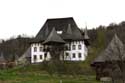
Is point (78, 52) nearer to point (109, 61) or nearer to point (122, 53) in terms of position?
point (109, 61)

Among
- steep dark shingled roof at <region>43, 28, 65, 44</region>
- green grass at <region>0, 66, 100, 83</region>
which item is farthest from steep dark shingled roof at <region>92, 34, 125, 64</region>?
steep dark shingled roof at <region>43, 28, 65, 44</region>

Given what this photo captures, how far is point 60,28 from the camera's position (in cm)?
7706

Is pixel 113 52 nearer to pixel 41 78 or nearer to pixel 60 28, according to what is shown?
pixel 41 78

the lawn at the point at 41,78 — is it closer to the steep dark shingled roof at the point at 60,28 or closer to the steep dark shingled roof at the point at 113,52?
the steep dark shingled roof at the point at 113,52

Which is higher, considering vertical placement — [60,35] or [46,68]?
[60,35]

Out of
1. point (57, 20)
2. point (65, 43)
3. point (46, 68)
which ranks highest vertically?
point (57, 20)

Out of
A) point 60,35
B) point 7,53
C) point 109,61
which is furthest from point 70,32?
point 7,53

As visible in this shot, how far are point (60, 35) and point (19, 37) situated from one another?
9927cm

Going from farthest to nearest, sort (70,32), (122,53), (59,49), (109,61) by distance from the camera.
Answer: (70,32), (59,49), (109,61), (122,53)

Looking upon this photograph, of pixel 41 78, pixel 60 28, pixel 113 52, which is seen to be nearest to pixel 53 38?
pixel 60 28

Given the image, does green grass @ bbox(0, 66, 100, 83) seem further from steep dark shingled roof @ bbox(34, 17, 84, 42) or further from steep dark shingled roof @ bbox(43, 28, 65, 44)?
steep dark shingled roof @ bbox(34, 17, 84, 42)

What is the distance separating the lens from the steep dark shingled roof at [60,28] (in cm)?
7540

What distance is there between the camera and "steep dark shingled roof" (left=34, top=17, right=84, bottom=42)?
75400 mm

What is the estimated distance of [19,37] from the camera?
172625mm
